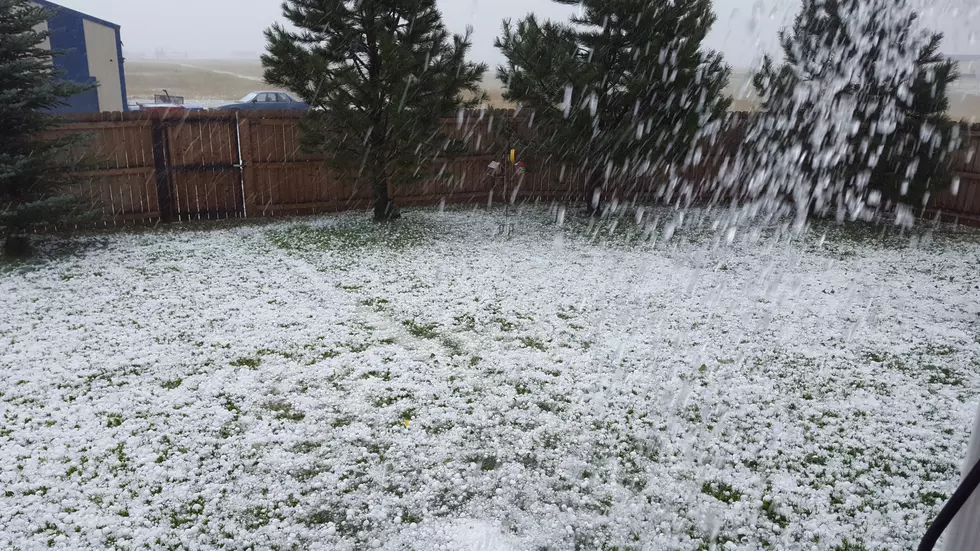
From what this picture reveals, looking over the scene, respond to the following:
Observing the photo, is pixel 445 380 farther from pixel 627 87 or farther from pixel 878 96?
pixel 878 96

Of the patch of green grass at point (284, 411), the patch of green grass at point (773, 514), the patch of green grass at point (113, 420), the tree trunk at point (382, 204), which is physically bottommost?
the patch of green grass at point (113, 420)

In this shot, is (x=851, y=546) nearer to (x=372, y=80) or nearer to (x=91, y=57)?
(x=372, y=80)

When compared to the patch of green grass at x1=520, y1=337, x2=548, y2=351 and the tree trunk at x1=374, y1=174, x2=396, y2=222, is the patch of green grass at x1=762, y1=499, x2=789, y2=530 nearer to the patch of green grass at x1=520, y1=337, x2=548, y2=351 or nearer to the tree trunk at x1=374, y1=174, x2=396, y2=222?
the patch of green grass at x1=520, y1=337, x2=548, y2=351

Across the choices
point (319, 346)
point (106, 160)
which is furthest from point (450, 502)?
point (106, 160)

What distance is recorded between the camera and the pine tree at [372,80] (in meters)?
7.82

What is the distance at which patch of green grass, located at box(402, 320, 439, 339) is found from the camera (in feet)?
15.4

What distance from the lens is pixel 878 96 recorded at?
9430 millimetres

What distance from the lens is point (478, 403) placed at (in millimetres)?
3666

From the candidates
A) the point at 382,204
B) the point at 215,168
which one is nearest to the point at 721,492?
the point at 382,204

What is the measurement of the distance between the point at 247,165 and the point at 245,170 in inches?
3.3

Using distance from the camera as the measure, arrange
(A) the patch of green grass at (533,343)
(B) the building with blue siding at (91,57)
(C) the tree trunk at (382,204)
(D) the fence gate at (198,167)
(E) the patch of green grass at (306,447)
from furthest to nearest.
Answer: (B) the building with blue siding at (91,57) → (C) the tree trunk at (382,204) → (D) the fence gate at (198,167) → (A) the patch of green grass at (533,343) → (E) the patch of green grass at (306,447)

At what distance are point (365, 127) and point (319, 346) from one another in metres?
4.53

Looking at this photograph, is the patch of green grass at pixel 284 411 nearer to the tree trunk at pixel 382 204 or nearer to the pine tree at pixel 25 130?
the pine tree at pixel 25 130

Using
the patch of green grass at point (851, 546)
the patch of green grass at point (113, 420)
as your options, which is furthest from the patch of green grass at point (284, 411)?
the patch of green grass at point (851, 546)
